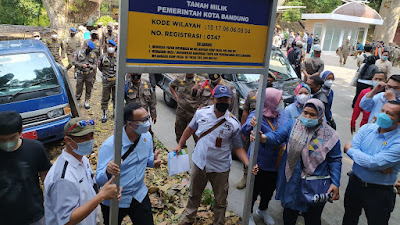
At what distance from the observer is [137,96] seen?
5.80 metres

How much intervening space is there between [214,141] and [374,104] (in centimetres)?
293

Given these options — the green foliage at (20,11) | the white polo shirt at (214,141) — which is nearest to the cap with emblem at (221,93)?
the white polo shirt at (214,141)

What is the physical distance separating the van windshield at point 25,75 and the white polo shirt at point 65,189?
3.47 meters

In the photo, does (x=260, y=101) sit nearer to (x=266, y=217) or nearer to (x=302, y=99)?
(x=302, y=99)

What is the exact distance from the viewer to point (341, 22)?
31.0 m

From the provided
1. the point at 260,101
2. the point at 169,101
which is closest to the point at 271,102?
the point at 260,101

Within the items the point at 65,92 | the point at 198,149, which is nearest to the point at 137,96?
the point at 65,92

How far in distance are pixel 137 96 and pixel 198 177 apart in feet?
8.73

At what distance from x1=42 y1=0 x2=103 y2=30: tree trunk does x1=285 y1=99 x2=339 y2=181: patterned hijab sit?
2178cm

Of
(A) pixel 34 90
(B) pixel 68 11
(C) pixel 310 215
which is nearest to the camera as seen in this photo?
(C) pixel 310 215

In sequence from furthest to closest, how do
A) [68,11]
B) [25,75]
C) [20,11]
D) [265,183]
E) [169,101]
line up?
[20,11], [68,11], [169,101], [25,75], [265,183]

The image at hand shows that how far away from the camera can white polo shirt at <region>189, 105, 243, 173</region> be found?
11.7 feet

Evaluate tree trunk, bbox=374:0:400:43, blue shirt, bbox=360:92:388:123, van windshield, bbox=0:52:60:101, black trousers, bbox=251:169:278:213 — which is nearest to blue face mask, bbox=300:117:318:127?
black trousers, bbox=251:169:278:213

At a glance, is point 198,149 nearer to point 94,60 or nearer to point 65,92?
point 65,92
